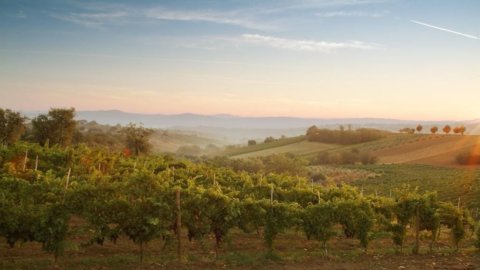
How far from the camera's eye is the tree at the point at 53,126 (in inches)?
2416

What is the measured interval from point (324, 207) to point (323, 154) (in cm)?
8375

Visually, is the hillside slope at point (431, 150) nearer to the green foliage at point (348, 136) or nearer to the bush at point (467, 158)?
the bush at point (467, 158)

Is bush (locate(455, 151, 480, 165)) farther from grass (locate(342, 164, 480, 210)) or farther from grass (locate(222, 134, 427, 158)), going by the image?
grass (locate(222, 134, 427, 158))

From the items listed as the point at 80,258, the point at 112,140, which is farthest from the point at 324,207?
the point at 112,140

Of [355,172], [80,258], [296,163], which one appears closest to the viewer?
[80,258]

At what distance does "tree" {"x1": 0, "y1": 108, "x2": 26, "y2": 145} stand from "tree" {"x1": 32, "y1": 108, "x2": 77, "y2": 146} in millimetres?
2767

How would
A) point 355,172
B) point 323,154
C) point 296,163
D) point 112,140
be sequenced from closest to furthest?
point 296,163, point 355,172, point 112,140, point 323,154

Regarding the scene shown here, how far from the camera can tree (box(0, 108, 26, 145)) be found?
57787 millimetres

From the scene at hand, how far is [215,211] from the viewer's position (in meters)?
18.6

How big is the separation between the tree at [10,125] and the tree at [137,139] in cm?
1398

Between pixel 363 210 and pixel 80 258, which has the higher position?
pixel 363 210

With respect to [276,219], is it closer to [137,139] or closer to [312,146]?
[137,139]

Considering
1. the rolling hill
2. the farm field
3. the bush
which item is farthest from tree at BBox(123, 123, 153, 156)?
the bush

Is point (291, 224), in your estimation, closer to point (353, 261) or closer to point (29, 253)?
point (353, 261)
